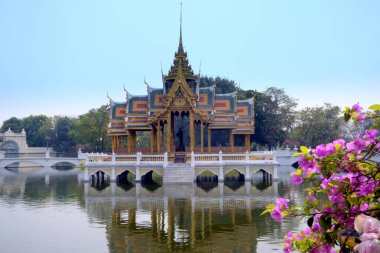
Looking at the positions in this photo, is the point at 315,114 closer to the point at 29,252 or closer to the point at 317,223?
the point at 29,252

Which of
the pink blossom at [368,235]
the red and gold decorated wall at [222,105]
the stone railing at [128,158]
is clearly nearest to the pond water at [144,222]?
the stone railing at [128,158]

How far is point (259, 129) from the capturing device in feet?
145

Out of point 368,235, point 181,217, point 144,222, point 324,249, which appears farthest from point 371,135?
point 181,217

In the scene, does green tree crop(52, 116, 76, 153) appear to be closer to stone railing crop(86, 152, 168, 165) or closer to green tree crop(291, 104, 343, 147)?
green tree crop(291, 104, 343, 147)

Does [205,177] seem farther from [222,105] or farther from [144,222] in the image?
[144,222]

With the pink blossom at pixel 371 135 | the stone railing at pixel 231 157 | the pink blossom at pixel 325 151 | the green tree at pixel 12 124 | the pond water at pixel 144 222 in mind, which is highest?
the green tree at pixel 12 124

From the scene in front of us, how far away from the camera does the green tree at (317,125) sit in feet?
165

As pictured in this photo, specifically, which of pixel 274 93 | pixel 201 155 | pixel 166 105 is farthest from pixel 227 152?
pixel 274 93

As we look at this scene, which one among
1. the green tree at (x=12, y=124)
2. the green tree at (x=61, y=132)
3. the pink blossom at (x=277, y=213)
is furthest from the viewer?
the green tree at (x=12, y=124)

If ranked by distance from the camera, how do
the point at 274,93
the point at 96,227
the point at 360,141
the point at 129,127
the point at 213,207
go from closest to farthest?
the point at 360,141 < the point at 96,227 < the point at 213,207 < the point at 129,127 < the point at 274,93

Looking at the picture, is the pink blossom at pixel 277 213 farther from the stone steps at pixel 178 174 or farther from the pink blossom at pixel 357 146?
the stone steps at pixel 178 174

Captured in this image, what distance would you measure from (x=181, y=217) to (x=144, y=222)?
4.93 ft

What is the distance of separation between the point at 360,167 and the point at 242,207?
14.3 metres

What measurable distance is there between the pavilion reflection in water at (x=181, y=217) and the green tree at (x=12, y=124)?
221ft
